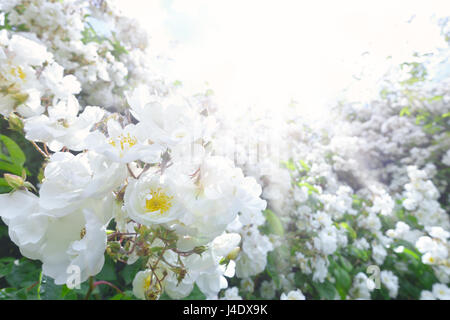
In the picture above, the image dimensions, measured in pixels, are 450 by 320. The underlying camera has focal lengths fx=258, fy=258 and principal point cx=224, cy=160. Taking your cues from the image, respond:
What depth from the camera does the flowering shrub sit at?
0.53 metres

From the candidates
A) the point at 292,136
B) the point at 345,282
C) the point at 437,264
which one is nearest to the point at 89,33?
the point at 292,136

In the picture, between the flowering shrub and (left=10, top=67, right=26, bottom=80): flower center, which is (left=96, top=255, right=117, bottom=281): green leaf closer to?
the flowering shrub

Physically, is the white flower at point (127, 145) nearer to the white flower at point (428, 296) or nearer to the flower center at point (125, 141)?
the flower center at point (125, 141)

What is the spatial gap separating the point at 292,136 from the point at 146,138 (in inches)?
99.3

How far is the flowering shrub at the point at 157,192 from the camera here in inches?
20.7

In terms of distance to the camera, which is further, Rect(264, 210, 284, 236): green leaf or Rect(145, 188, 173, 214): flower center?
Rect(264, 210, 284, 236): green leaf

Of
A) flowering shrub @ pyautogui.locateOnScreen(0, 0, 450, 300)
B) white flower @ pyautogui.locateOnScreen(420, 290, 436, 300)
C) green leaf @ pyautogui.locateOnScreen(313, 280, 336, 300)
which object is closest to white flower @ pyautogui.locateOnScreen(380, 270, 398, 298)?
flowering shrub @ pyautogui.locateOnScreen(0, 0, 450, 300)

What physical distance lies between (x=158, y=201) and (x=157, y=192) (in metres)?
0.02

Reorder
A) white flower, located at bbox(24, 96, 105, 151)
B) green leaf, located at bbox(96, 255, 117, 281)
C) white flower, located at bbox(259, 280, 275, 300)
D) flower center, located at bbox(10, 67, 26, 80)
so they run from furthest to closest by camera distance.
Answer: white flower, located at bbox(259, 280, 275, 300) < green leaf, located at bbox(96, 255, 117, 281) < flower center, located at bbox(10, 67, 26, 80) < white flower, located at bbox(24, 96, 105, 151)

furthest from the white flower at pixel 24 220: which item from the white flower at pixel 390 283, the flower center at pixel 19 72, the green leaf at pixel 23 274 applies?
the white flower at pixel 390 283

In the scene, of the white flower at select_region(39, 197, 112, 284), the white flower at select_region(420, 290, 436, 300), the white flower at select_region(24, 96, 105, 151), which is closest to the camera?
the white flower at select_region(39, 197, 112, 284)

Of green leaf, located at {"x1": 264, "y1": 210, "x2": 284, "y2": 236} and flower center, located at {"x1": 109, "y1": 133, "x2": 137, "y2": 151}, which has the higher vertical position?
flower center, located at {"x1": 109, "y1": 133, "x2": 137, "y2": 151}

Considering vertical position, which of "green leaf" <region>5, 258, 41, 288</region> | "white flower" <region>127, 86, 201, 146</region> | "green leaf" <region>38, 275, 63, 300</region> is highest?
"white flower" <region>127, 86, 201, 146</region>

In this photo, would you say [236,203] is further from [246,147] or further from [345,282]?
[345,282]
